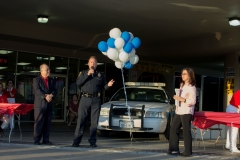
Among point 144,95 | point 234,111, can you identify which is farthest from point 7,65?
point 234,111

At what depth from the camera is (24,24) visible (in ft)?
55.1

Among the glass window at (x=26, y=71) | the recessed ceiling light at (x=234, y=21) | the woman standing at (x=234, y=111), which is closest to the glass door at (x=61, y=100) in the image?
the glass window at (x=26, y=71)

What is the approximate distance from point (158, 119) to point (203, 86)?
757 inches

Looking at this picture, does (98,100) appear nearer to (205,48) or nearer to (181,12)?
(181,12)

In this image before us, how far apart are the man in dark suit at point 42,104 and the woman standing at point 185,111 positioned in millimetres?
2886

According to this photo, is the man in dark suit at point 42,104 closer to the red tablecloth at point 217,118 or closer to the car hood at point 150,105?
the car hood at point 150,105

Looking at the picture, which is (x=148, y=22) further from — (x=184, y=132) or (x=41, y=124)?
(x=184, y=132)

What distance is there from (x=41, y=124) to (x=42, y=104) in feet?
1.53

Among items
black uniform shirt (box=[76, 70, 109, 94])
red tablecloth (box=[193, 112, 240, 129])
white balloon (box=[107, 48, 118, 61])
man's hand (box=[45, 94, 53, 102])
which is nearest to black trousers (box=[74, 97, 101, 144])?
black uniform shirt (box=[76, 70, 109, 94])

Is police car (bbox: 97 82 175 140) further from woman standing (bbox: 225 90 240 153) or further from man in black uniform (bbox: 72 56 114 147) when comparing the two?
man in black uniform (bbox: 72 56 114 147)

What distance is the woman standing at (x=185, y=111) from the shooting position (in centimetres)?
877

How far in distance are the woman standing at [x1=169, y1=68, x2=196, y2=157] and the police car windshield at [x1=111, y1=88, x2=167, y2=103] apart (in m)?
4.32

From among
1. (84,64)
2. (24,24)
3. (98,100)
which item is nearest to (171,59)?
(84,64)

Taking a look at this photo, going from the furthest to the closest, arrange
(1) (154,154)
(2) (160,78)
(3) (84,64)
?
(2) (160,78), (3) (84,64), (1) (154,154)
